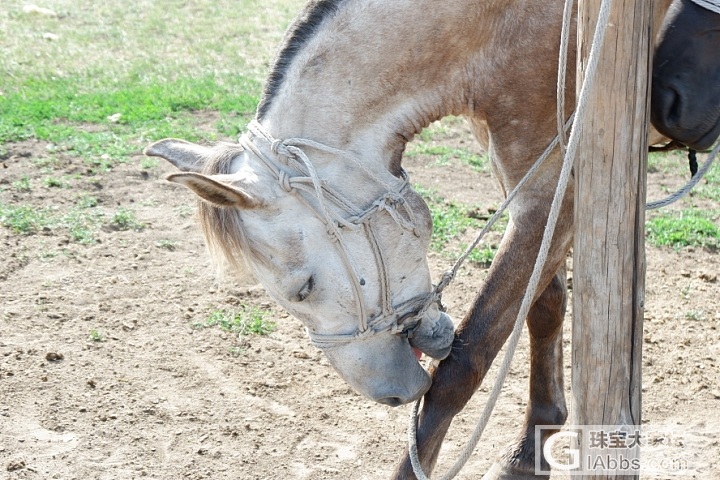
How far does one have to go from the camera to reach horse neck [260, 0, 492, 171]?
2629 millimetres

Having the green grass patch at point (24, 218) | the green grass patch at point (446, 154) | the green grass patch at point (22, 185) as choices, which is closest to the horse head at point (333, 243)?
the green grass patch at point (24, 218)

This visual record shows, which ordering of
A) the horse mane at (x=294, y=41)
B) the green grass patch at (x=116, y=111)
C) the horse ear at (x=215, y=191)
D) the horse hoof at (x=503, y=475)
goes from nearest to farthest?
the horse ear at (x=215, y=191) < the horse mane at (x=294, y=41) < the horse hoof at (x=503, y=475) < the green grass patch at (x=116, y=111)

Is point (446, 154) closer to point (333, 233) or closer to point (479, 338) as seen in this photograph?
point (479, 338)

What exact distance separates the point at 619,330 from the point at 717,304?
2.79m

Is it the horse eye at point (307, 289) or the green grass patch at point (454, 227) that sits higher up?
the green grass patch at point (454, 227)

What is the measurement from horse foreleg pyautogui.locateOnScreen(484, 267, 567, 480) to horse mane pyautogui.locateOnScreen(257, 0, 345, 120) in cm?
148

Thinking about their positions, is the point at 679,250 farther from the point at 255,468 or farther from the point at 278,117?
the point at 278,117

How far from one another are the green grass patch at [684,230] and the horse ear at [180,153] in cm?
349

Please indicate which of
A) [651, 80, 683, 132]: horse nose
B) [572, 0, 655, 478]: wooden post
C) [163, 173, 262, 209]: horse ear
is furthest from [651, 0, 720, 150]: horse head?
[163, 173, 262, 209]: horse ear

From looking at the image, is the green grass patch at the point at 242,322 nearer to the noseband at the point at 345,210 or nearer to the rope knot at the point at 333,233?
the noseband at the point at 345,210

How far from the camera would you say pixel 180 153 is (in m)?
2.74

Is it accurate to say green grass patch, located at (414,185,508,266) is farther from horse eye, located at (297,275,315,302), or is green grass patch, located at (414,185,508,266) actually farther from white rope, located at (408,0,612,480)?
white rope, located at (408,0,612,480)

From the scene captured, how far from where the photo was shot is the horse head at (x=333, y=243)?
8.34 ft

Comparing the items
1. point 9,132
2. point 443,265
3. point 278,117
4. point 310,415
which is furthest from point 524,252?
point 9,132
